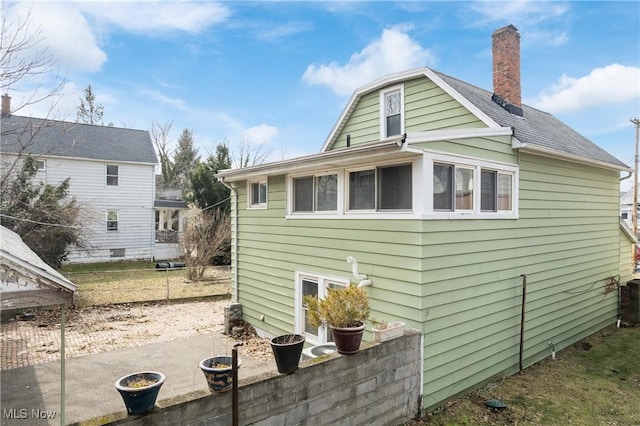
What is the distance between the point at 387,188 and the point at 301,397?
3036 mm

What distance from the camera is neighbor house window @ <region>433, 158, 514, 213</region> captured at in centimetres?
522

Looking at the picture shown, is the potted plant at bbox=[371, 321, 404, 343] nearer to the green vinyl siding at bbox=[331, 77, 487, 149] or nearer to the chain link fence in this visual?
the green vinyl siding at bbox=[331, 77, 487, 149]

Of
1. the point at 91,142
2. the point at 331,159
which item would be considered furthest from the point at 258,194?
the point at 91,142

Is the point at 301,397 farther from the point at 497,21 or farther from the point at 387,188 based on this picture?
→ the point at 497,21

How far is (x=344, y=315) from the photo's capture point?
14.4ft

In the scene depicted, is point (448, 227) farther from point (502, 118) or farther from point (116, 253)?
point (116, 253)

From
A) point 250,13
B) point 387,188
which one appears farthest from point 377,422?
point 250,13

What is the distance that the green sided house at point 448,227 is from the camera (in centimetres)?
515

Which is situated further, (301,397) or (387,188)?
(387,188)

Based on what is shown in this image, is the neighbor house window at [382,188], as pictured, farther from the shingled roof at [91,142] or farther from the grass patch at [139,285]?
the shingled roof at [91,142]

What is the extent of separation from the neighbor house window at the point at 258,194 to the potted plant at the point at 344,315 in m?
4.23

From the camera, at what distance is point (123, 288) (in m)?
13.4

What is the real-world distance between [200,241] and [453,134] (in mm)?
13177

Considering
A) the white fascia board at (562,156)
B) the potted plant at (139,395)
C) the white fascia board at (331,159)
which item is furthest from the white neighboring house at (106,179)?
the white fascia board at (562,156)
